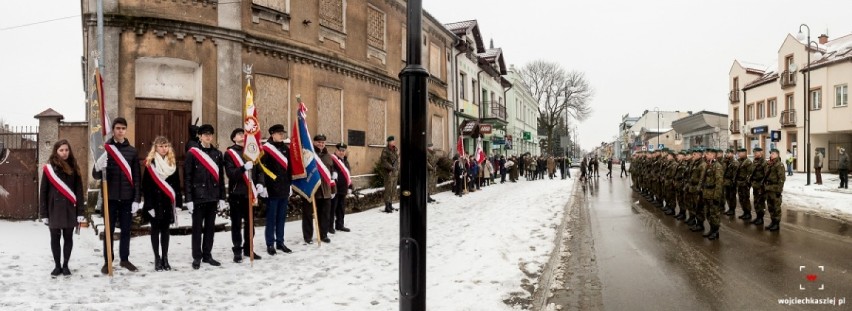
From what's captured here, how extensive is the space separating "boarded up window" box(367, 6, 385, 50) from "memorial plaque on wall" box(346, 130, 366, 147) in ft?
10.6

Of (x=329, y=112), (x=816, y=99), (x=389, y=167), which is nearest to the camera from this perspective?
(x=389, y=167)

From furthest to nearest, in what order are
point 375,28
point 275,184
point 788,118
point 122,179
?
point 788,118
point 375,28
point 275,184
point 122,179

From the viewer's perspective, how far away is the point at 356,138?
50.5 feet

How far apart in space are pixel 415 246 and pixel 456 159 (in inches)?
641

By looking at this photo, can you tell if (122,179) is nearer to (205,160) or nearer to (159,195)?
(159,195)

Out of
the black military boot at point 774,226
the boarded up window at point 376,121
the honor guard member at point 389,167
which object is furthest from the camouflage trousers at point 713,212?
the boarded up window at point 376,121

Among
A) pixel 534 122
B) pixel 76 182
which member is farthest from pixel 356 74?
pixel 534 122

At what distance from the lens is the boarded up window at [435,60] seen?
2224cm

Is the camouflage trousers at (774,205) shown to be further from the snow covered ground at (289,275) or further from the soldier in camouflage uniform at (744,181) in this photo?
the snow covered ground at (289,275)

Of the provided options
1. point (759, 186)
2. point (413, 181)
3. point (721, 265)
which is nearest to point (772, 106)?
point (759, 186)

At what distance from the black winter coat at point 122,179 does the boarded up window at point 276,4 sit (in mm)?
6722

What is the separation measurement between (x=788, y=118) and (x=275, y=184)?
39.0m

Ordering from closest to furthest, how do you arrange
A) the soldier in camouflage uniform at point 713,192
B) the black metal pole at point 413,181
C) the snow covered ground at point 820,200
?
the black metal pole at point 413,181 → the soldier in camouflage uniform at point 713,192 → the snow covered ground at point 820,200

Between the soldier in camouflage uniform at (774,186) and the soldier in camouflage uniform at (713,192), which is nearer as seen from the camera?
the soldier in camouflage uniform at (713,192)
